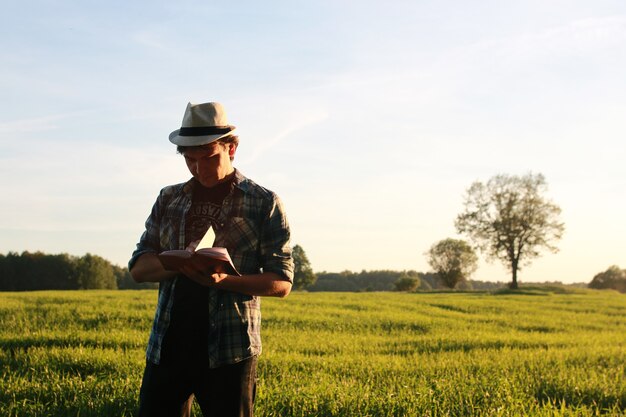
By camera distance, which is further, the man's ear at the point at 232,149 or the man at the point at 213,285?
the man's ear at the point at 232,149

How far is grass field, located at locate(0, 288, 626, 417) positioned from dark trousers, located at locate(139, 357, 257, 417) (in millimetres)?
2583

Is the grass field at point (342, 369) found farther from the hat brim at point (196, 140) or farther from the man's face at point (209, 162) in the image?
the hat brim at point (196, 140)

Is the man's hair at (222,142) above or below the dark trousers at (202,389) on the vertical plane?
above

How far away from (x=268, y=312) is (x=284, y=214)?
15.0 meters

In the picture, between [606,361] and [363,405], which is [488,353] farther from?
[363,405]

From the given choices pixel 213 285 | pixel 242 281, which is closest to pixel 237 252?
pixel 242 281

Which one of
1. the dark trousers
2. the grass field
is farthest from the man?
the grass field

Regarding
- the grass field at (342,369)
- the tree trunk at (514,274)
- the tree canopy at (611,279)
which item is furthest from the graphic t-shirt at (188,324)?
the tree canopy at (611,279)

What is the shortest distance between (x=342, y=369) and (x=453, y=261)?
8244 centimetres

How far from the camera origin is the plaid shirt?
3.70 m

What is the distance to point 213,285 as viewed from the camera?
3.47 meters

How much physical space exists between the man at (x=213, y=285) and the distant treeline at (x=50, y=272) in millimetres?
71793

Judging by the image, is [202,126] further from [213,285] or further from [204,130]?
[213,285]

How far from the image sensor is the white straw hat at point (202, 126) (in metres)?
3.66
